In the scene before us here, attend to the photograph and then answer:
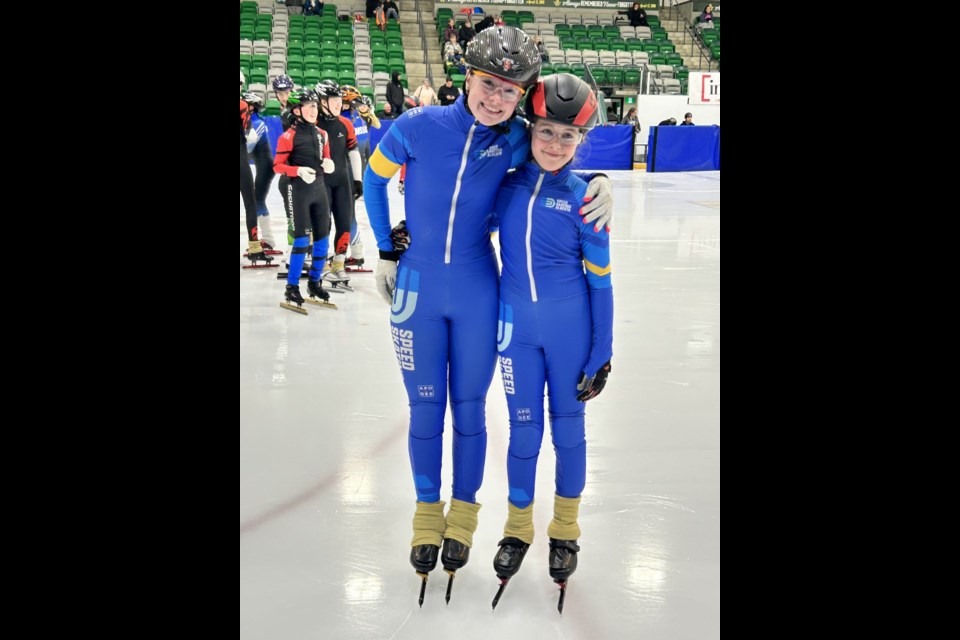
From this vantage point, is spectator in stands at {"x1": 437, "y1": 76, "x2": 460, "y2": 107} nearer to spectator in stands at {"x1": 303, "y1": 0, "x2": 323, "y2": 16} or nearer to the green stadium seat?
the green stadium seat

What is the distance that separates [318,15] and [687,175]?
12475 millimetres

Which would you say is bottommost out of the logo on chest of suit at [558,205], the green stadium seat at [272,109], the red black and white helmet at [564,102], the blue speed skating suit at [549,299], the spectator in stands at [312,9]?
the blue speed skating suit at [549,299]

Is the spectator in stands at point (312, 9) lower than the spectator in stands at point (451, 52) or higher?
higher

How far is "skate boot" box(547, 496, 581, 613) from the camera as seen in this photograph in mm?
2629

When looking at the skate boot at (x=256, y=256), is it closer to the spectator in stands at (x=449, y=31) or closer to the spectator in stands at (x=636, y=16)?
the spectator in stands at (x=449, y=31)

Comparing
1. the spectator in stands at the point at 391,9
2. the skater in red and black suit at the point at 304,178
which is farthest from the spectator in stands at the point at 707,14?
the skater in red and black suit at the point at 304,178

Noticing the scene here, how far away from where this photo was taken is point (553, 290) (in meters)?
2.48

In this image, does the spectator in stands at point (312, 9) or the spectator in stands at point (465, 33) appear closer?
the spectator in stands at point (465, 33)

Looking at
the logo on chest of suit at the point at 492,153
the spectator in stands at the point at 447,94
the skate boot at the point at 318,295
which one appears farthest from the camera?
the spectator in stands at the point at 447,94

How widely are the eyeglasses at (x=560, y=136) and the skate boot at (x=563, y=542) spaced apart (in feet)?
4.01

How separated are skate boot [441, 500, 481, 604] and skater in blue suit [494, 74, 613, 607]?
14 cm

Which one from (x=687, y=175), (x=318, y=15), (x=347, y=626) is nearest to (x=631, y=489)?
(x=347, y=626)

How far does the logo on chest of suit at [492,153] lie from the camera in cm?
251

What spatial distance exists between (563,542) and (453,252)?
3.52ft
